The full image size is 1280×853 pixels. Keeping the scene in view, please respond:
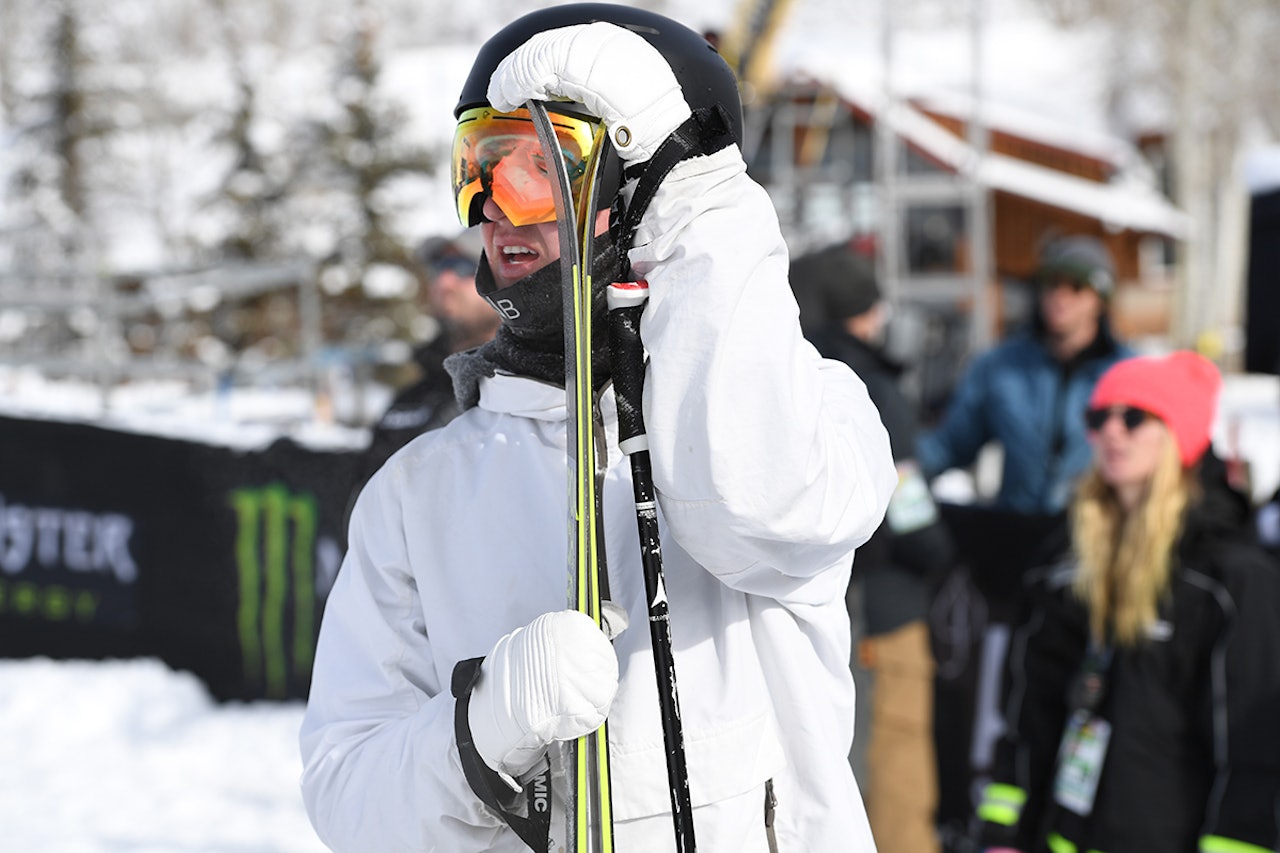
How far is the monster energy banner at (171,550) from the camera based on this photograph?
247 inches

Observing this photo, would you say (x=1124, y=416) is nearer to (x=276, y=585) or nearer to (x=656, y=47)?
(x=656, y=47)

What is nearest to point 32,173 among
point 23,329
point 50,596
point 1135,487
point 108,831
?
point 23,329

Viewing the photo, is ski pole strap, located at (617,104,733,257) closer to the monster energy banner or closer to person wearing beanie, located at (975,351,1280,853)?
person wearing beanie, located at (975,351,1280,853)

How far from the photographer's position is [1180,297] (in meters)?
31.8

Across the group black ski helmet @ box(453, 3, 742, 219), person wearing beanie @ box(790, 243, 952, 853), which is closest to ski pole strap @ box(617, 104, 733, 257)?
black ski helmet @ box(453, 3, 742, 219)

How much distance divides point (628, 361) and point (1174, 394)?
2422 millimetres

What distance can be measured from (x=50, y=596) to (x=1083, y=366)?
5.38 m

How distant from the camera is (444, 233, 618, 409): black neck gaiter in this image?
1538 mm

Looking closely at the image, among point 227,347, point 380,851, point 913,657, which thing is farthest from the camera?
point 227,347

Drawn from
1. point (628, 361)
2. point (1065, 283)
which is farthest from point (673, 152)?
point (1065, 283)

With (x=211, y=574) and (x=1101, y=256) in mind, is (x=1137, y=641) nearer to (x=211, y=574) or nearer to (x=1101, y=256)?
(x=1101, y=256)

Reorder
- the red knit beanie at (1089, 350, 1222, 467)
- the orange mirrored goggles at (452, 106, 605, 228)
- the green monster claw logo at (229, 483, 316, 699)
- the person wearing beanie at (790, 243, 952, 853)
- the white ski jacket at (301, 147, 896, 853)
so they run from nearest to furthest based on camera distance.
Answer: the white ski jacket at (301, 147, 896, 853), the orange mirrored goggles at (452, 106, 605, 228), the red knit beanie at (1089, 350, 1222, 467), the person wearing beanie at (790, 243, 952, 853), the green monster claw logo at (229, 483, 316, 699)

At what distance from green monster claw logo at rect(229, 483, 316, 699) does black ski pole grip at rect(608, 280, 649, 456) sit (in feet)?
16.6

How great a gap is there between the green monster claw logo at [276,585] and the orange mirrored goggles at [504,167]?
482 centimetres
